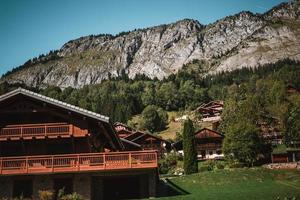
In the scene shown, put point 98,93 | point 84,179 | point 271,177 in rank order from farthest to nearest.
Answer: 1. point 98,93
2. point 271,177
3. point 84,179

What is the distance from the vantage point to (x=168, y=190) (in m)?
35.0

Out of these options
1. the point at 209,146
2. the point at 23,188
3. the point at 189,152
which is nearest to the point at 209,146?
the point at 209,146

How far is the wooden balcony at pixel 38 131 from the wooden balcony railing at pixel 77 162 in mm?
1655

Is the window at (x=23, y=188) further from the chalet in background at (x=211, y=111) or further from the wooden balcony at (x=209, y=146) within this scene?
the chalet in background at (x=211, y=111)

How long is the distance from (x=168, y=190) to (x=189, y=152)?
15087 mm

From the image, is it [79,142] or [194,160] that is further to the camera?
[194,160]

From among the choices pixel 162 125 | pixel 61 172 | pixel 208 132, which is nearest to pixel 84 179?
pixel 61 172

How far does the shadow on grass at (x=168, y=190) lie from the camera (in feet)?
107

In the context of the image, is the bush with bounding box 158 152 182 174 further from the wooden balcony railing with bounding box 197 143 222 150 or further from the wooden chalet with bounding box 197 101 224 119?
the wooden chalet with bounding box 197 101 224 119

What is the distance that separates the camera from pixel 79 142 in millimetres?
31531

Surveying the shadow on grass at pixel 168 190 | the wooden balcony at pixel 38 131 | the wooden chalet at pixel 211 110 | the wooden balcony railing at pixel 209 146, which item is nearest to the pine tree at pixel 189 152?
the shadow on grass at pixel 168 190

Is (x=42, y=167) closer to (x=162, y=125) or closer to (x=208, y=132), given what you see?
(x=208, y=132)

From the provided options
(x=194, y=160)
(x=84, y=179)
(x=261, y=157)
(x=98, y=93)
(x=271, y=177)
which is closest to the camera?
(x=84, y=179)

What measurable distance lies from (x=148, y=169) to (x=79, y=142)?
6066 mm
